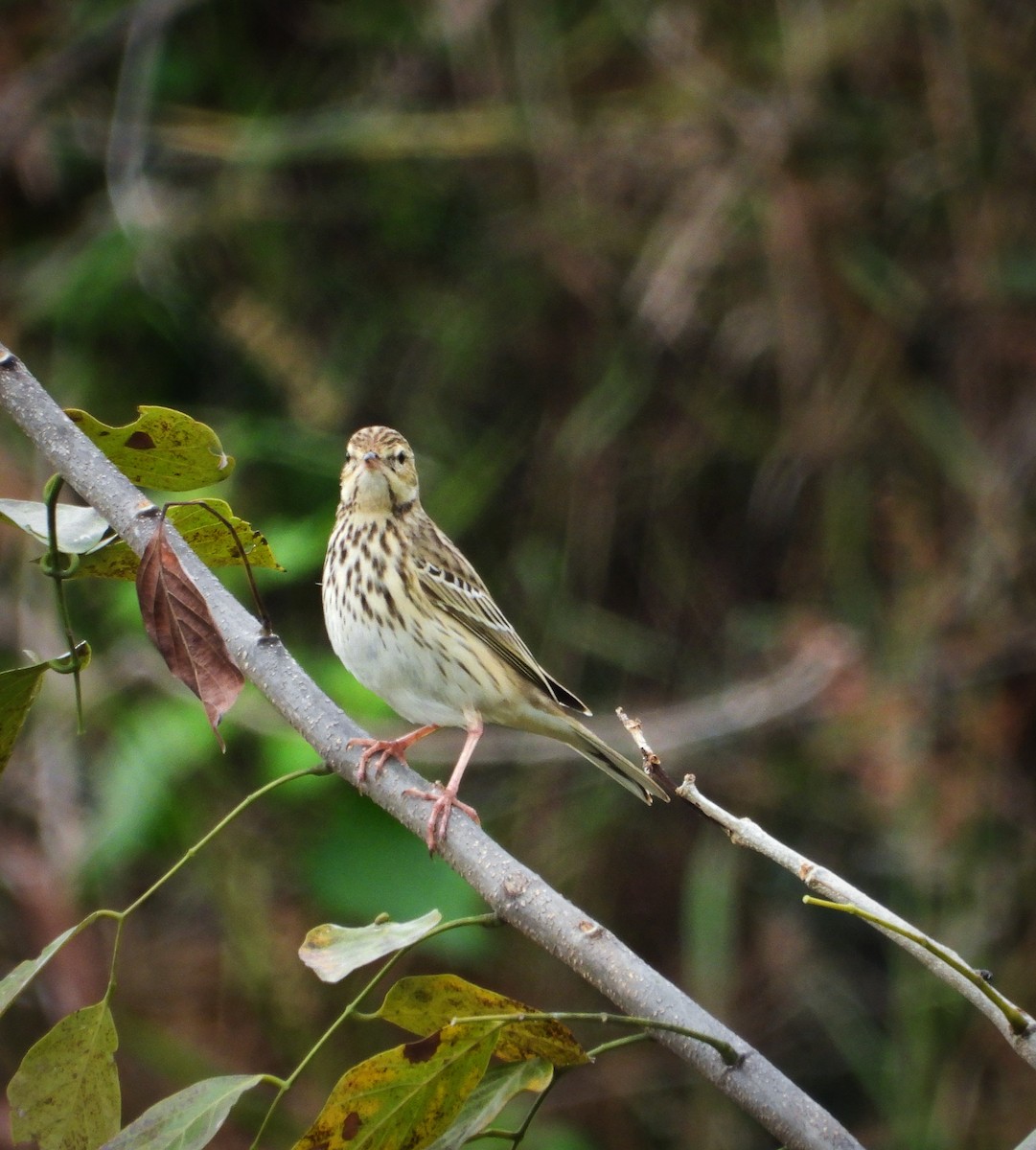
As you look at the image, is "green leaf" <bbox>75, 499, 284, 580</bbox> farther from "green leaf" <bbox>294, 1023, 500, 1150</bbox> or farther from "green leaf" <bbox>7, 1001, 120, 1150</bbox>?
"green leaf" <bbox>294, 1023, 500, 1150</bbox>

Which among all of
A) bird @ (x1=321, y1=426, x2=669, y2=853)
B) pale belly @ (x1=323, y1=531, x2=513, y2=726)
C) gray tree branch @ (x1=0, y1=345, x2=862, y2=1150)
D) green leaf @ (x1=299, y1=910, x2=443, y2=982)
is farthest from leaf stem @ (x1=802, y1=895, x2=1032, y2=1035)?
pale belly @ (x1=323, y1=531, x2=513, y2=726)

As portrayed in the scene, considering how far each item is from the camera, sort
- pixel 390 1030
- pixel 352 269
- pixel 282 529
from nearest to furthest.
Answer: pixel 282 529 < pixel 390 1030 < pixel 352 269

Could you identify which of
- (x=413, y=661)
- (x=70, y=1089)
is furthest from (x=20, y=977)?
(x=413, y=661)

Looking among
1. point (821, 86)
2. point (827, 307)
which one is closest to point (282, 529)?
point (827, 307)

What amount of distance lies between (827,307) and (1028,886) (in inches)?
89.3

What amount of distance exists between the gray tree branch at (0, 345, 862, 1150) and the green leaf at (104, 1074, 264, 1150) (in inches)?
13.3

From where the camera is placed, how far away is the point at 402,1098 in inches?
59.3

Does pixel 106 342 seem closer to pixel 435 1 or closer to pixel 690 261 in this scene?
pixel 435 1

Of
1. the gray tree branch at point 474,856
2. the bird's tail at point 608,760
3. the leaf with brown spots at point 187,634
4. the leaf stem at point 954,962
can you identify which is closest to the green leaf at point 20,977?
the leaf with brown spots at point 187,634

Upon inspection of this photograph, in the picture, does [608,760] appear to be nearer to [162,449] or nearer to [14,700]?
[162,449]

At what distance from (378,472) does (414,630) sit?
1.22 feet

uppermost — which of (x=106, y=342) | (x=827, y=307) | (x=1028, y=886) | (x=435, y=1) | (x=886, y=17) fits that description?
(x=435, y=1)

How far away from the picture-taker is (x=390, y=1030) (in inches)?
217

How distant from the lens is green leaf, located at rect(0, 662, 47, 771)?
1.81m
